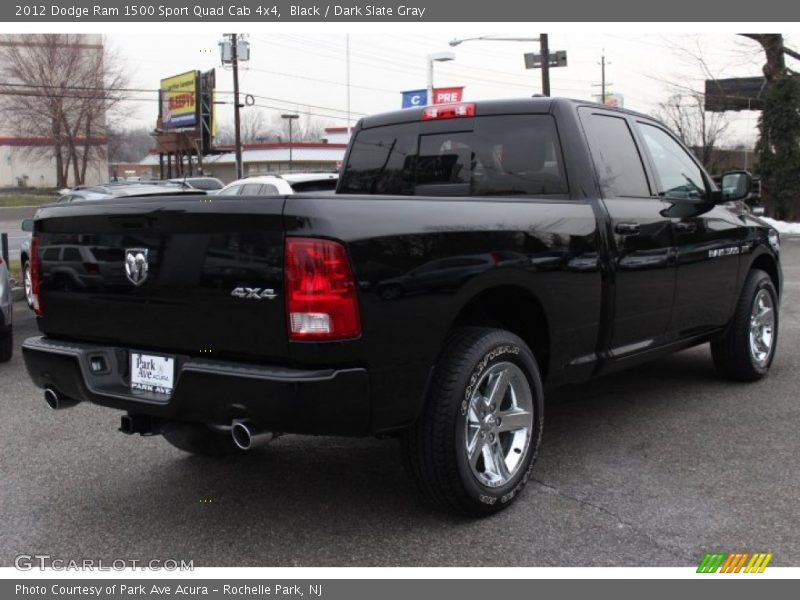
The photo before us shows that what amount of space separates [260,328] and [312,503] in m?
1.17

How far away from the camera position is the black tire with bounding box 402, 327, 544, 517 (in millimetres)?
3299

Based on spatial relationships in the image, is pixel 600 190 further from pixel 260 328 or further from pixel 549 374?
pixel 260 328

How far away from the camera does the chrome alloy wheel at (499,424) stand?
3.51 m

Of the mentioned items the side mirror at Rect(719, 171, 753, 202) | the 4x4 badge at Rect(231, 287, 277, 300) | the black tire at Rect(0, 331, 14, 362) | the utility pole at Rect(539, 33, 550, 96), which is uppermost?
the utility pole at Rect(539, 33, 550, 96)

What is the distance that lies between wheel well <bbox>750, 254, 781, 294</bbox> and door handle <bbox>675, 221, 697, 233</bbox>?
3.82ft

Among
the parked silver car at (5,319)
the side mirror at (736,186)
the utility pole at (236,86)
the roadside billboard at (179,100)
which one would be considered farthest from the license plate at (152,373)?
the roadside billboard at (179,100)

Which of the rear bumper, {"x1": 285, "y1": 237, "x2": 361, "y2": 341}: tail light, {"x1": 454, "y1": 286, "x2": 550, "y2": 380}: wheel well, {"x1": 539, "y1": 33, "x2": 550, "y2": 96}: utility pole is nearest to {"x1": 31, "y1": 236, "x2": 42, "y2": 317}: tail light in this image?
the rear bumper

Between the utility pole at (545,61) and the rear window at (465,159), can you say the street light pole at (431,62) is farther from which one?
the rear window at (465,159)

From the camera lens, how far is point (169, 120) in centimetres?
5369

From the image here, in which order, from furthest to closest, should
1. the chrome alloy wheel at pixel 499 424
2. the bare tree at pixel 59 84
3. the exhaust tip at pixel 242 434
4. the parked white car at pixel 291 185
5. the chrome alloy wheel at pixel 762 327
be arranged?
the bare tree at pixel 59 84 → the parked white car at pixel 291 185 → the chrome alloy wheel at pixel 762 327 → the chrome alloy wheel at pixel 499 424 → the exhaust tip at pixel 242 434

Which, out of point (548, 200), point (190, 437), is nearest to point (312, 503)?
point (190, 437)

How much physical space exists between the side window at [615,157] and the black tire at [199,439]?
2.38m

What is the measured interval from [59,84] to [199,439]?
2307 inches

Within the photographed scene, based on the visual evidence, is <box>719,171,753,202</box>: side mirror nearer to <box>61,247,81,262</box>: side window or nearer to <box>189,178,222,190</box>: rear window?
<box>61,247,81,262</box>: side window
